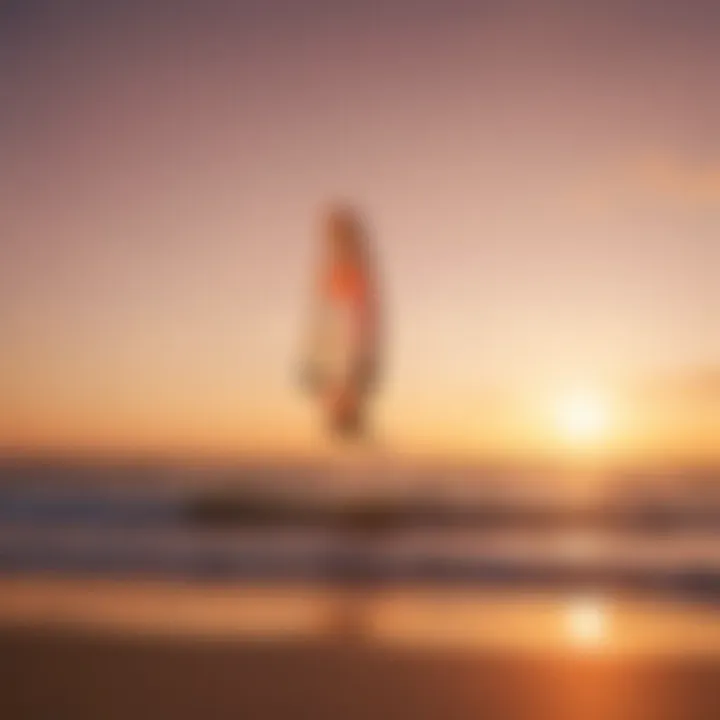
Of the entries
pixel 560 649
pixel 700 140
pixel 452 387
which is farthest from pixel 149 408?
pixel 700 140

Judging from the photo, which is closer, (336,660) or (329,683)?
(329,683)

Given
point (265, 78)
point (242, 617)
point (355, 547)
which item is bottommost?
point (242, 617)

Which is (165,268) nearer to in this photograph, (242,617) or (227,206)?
(227,206)

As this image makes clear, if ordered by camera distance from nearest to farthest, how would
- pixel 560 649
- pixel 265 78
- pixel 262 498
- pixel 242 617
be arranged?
pixel 560 649
pixel 242 617
pixel 265 78
pixel 262 498

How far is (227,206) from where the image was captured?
3.20 m

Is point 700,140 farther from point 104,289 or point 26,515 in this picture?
point 26,515

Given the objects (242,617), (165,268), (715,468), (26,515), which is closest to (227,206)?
(165,268)

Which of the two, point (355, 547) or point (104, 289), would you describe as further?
point (355, 547)

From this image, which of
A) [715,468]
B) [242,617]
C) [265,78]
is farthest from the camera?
[715,468]

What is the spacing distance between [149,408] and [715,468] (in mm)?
1743

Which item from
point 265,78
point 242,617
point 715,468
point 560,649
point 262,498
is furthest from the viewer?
point 262,498

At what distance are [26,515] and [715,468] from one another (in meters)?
2.74

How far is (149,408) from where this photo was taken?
326 centimetres

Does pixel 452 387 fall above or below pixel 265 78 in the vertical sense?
below
